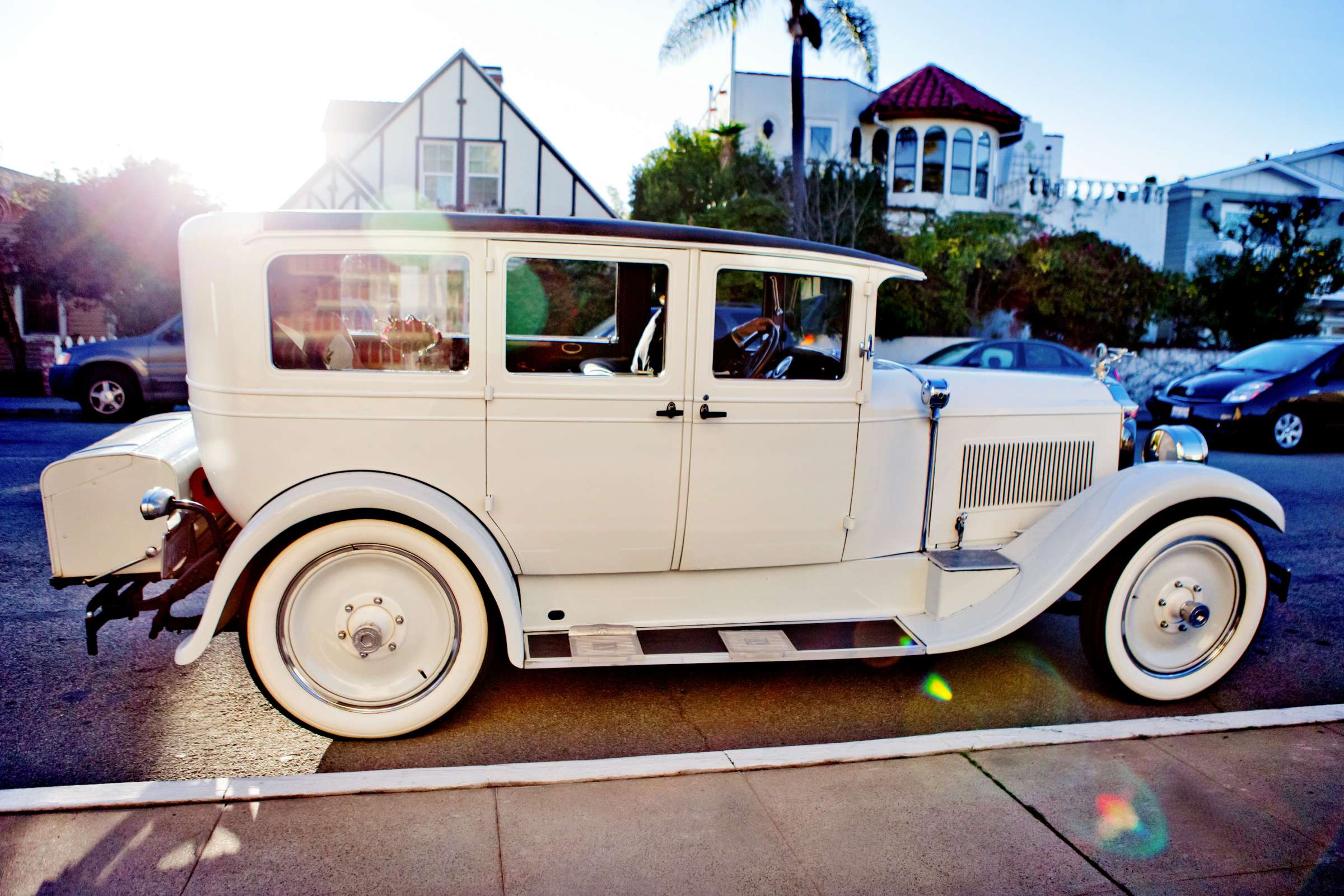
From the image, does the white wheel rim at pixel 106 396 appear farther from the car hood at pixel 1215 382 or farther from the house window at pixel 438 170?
the car hood at pixel 1215 382

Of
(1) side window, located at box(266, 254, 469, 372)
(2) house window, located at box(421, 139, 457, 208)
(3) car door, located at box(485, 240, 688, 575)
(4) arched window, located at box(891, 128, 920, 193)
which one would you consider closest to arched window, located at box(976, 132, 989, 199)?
(4) arched window, located at box(891, 128, 920, 193)

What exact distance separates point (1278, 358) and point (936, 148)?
1406cm

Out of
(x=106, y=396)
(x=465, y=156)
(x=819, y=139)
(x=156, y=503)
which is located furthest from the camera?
(x=819, y=139)

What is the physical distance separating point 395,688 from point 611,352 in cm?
163

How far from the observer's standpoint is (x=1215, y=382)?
1152 centimetres

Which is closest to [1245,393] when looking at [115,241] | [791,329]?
[791,329]

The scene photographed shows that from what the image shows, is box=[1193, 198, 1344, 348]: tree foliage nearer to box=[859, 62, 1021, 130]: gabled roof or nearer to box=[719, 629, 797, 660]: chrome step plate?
box=[859, 62, 1021, 130]: gabled roof

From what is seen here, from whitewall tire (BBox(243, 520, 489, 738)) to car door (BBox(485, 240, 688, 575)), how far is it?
0.32 m

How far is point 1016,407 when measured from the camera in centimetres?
397

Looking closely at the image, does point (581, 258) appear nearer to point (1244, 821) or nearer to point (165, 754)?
point (165, 754)

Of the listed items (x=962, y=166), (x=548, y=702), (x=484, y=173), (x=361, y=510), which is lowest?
(x=548, y=702)

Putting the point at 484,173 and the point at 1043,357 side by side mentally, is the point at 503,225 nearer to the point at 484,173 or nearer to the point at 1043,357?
the point at 1043,357

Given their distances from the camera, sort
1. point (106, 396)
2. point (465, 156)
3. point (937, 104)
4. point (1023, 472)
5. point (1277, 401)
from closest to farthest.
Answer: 1. point (1023, 472)
2. point (1277, 401)
3. point (106, 396)
4. point (465, 156)
5. point (937, 104)

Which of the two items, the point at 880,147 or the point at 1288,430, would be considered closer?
the point at 1288,430
